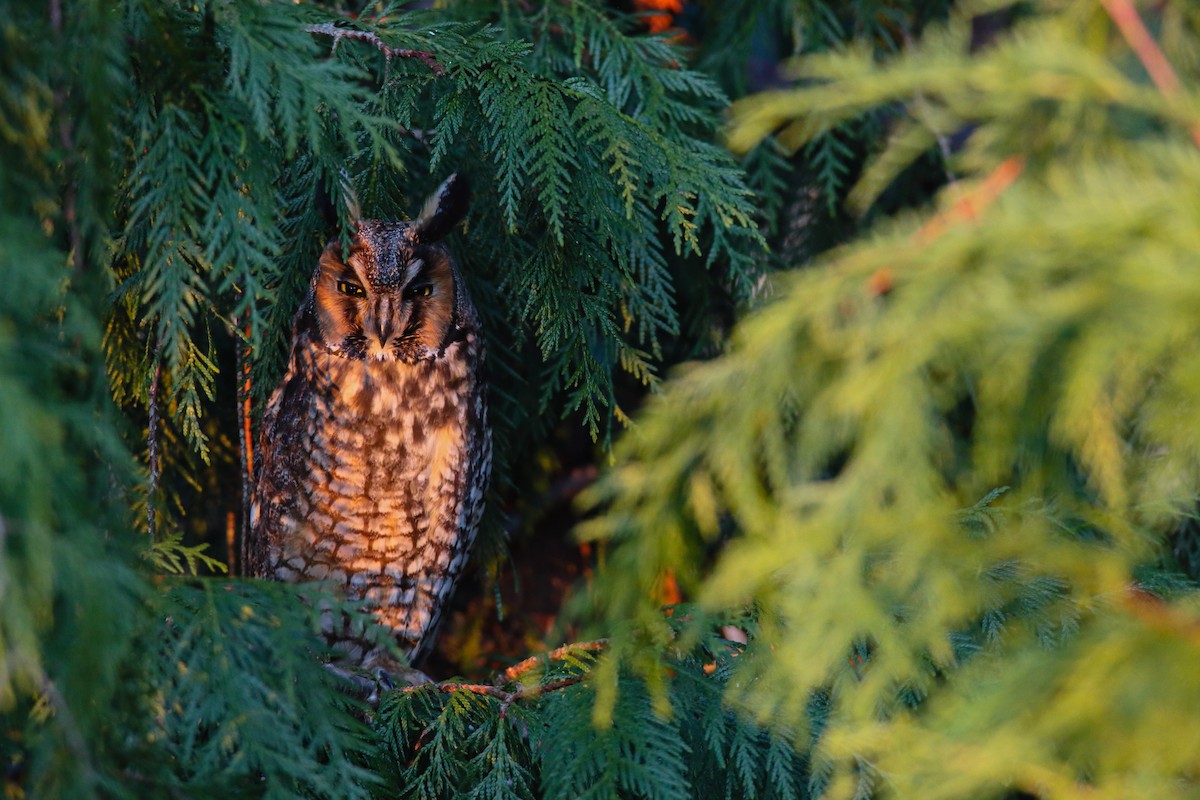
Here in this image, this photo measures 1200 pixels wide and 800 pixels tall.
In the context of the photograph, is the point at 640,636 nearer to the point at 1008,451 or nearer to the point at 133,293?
the point at 1008,451

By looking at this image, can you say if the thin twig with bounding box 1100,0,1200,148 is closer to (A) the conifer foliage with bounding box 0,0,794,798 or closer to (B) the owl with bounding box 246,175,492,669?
(A) the conifer foliage with bounding box 0,0,794,798

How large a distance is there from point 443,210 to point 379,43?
0.41m

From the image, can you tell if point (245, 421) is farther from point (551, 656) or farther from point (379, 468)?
point (551, 656)

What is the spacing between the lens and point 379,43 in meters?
1.62

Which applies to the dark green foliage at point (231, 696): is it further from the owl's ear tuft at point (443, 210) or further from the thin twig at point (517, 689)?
the owl's ear tuft at point (443, 210)

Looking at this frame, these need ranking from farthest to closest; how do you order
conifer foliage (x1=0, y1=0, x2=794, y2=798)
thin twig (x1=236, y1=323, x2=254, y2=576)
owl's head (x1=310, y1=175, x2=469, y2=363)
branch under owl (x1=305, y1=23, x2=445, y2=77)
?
owl's head (x1=310, y1=175, x2=469, y2=363) < thin twig (x1=236, y1=323, x2=254, y2=576) < branch under owl (x1=305, y1=23, x2=445, y2=77) < conifer foliage (x1=0, y1=0, x2=794, y2=798)

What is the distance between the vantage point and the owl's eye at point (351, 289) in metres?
2.08

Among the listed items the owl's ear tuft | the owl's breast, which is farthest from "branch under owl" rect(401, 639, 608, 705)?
the owl's ear tuft

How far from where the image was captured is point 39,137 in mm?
1061

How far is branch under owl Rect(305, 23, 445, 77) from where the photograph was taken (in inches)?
62.1

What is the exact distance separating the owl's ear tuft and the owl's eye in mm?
163

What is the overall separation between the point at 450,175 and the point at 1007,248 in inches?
54.0

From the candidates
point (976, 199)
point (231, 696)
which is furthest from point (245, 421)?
point (976, 199)

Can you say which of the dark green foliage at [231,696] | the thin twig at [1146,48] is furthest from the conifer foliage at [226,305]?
the thin twig at [1146,48]
